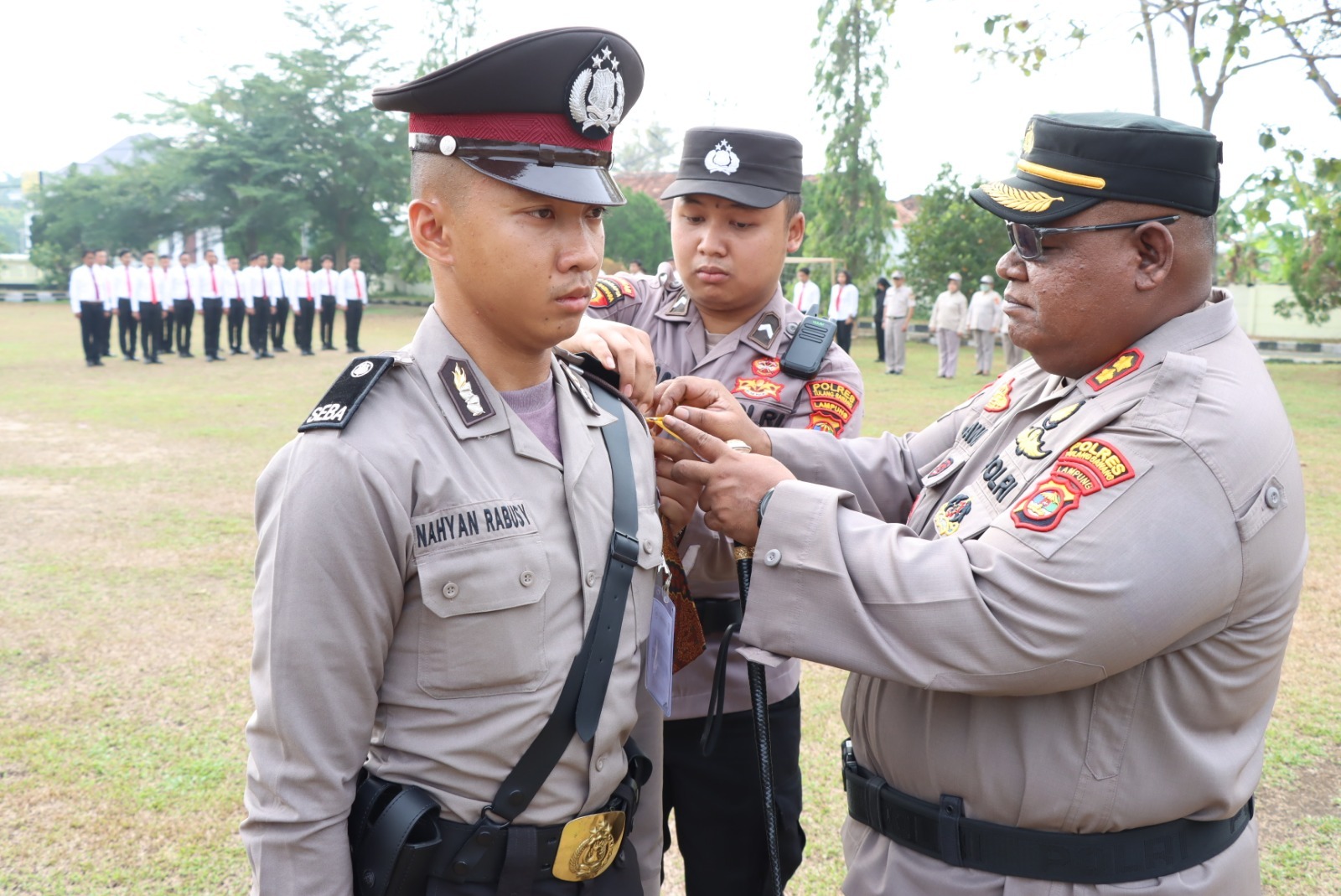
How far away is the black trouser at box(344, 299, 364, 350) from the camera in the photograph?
22547mm

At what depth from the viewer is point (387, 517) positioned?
5.17ft

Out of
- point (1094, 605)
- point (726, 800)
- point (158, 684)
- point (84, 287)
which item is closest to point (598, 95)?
point (1094, 605)

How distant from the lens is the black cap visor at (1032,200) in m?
1.92

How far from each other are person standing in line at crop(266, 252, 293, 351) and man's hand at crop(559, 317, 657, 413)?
20.6 m

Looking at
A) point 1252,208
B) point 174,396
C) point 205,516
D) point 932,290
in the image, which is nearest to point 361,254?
point 932,290

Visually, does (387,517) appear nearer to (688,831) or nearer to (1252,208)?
(688,831)

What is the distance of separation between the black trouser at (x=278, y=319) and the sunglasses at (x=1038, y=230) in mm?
21461

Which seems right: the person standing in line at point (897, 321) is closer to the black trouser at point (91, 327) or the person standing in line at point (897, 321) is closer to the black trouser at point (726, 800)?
the black trouser at point (91, 327)

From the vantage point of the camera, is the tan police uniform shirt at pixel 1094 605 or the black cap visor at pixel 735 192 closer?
the tan police uniform shirt at pixel 1094 605

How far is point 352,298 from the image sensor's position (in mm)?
22453

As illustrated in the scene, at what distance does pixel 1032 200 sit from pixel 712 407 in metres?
0.82

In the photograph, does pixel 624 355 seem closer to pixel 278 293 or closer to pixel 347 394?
pixel 347 394

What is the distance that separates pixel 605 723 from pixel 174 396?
1398 centimetres

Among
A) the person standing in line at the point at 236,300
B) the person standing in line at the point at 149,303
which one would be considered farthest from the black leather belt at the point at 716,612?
the person standing in line at the point at 236,300
